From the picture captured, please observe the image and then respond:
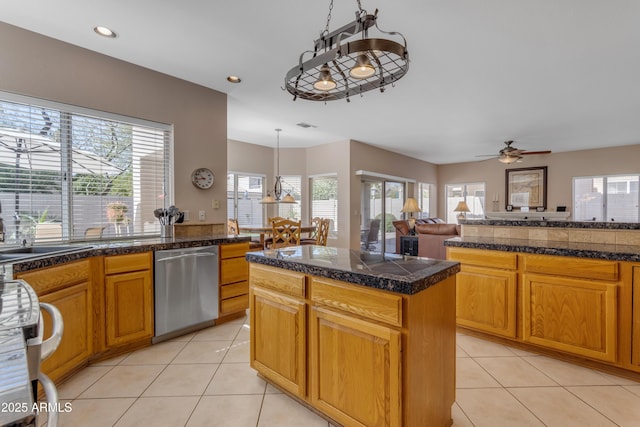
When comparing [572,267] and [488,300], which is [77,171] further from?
[572,267]

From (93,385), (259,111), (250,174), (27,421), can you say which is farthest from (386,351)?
(250,174)

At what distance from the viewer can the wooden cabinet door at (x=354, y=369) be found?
4.32 feet

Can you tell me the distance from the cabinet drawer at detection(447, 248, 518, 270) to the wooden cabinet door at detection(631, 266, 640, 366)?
0.67 meters

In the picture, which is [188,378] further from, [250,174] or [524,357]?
[250,174]

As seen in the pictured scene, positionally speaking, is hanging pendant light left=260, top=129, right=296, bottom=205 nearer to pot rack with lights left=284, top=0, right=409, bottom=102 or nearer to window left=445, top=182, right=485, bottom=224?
pot rack with lights left=284, top=0, right=409, bottom=102

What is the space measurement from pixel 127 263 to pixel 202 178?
1356 mm

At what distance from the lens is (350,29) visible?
5.14ft

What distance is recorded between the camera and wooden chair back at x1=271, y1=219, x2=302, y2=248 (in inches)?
179

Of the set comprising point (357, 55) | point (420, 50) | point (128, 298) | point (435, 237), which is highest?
point (420, 50)

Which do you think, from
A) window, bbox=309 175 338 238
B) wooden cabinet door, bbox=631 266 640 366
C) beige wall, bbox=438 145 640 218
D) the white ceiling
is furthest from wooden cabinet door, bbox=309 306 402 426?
beige wall, bbox=438 145 640 218

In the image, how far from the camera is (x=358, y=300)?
1.43m

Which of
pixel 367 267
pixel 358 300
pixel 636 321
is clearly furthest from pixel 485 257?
pixel 358 300

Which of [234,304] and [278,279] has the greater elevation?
[278,279]

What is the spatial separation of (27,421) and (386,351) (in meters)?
1.21
